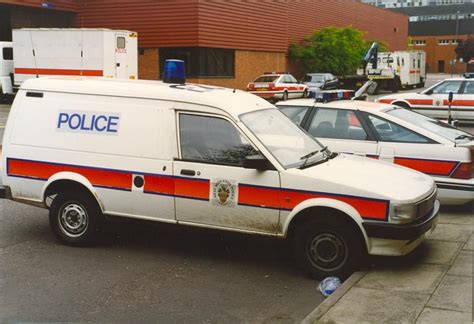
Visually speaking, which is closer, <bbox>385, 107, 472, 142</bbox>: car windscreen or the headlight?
the headlight

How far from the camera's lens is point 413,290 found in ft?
16.5

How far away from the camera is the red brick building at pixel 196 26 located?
3175 centimetres

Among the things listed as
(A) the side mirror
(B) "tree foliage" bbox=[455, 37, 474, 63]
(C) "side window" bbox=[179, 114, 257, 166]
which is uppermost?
(B) "tree foliage" bbox=[455, 37, 474, 63]

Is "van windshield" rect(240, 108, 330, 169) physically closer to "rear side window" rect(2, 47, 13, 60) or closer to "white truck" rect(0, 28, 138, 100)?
"white truck" rect(0, 28, 138, 100)

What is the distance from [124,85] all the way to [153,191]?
1219mm

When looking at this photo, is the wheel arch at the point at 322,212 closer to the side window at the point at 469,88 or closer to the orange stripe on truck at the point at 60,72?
the side window at the point at 469,88

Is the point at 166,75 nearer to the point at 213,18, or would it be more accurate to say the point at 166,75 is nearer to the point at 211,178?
the point at 211,178

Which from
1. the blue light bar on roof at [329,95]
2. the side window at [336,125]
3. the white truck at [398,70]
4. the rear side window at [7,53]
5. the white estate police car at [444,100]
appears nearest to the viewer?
the side window at [336,125]

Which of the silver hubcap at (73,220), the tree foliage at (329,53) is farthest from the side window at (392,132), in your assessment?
the tree foliage at (329,53)

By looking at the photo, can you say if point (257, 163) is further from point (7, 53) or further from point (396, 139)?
point (7, 53)

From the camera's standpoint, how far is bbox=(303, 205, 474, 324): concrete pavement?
14.6 feet

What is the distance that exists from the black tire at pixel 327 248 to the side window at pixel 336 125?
8.76 feet

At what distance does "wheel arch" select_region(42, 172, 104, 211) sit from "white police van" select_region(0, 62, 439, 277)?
0.04ft

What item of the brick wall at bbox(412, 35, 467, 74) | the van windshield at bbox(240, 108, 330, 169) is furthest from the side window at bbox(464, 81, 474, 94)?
the brick wall at bbox(412, 35, 467, 74)
